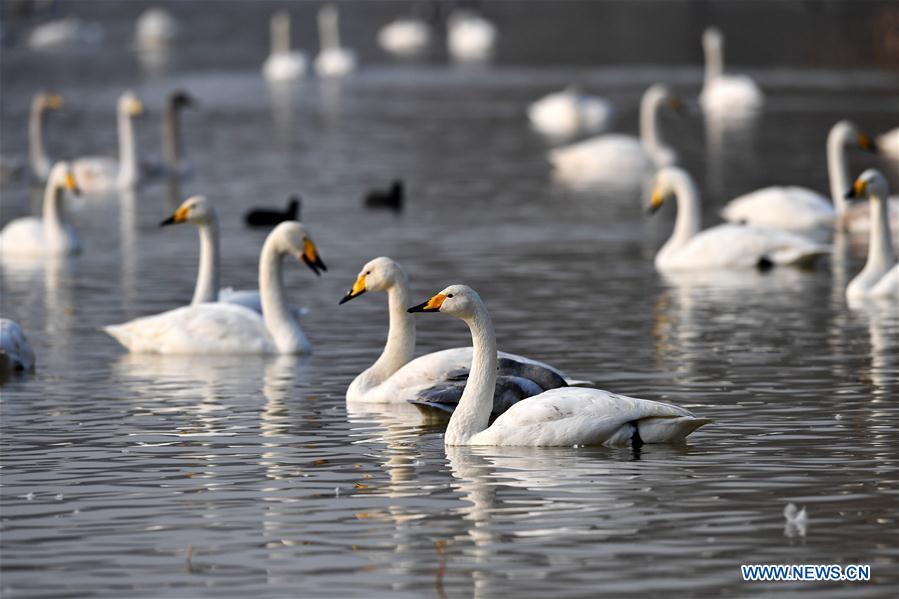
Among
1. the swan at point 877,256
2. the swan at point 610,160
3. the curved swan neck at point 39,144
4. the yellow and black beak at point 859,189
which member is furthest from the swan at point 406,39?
the swan at point 877,256

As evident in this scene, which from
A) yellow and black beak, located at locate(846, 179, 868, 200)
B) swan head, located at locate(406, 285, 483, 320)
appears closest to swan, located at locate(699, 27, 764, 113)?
yellow and black beak, located at locate(846, 179, 868, 200)

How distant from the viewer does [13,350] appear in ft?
50.0

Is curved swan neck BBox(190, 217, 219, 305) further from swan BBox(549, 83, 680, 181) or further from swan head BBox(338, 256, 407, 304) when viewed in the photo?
swan BBox(549, 83, 680, 181)

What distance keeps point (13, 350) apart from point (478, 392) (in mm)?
4660

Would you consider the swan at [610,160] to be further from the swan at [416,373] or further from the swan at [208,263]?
the swan at [416,373]

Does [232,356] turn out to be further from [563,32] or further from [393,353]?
[563,32]

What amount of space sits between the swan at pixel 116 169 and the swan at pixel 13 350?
18.1m

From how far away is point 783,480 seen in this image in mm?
10906

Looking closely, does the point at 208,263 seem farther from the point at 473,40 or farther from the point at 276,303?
the point at 473,40

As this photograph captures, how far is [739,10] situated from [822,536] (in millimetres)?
82029

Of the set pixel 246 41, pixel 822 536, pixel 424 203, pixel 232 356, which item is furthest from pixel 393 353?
pixel 246 41

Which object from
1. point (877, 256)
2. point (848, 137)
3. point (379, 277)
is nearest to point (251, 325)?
point (379, 277)

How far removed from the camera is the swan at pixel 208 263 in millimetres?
17609

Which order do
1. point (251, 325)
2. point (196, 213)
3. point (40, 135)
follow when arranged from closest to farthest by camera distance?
point (251, 325)
point (196, 213)
point (40, 135)
